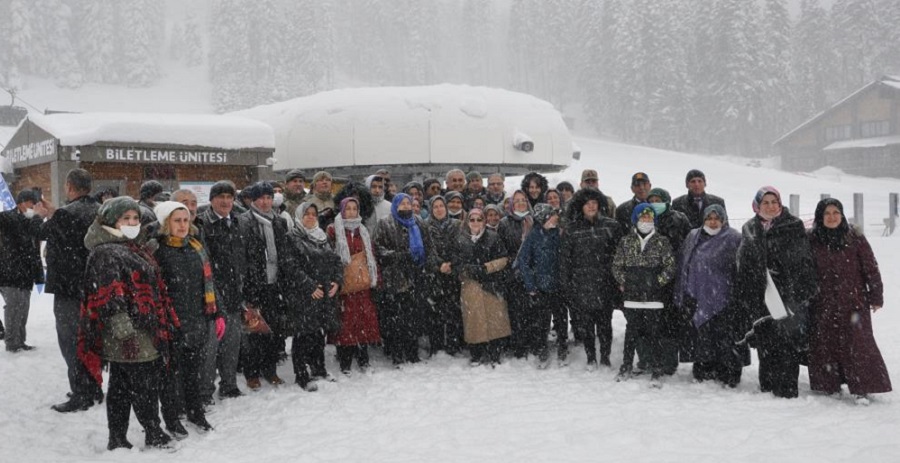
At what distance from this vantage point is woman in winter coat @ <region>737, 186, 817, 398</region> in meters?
5.31

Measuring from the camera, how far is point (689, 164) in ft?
130

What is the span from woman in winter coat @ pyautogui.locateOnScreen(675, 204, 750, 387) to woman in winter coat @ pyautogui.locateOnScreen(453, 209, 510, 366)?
179 centimetres

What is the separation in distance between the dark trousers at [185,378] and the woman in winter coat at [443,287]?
2.62m

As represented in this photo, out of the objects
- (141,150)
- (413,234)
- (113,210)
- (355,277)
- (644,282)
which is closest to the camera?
(113,210)

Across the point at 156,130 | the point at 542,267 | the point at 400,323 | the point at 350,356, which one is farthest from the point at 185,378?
the point at 156,130

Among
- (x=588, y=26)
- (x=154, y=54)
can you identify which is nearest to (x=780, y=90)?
(x=588, y=26)

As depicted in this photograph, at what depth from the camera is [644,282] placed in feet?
19.2

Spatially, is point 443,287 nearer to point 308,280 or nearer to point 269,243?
point 308,280

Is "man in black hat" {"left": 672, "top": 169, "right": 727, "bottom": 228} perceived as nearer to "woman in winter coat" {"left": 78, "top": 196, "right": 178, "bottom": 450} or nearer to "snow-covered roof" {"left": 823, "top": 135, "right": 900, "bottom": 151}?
"woman in winter coat" {"left": 78, "top": 196, "right": 178, "bottom": 450}

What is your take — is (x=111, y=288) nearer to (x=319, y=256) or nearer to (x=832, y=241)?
(x=319, y=256)

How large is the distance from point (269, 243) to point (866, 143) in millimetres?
49971

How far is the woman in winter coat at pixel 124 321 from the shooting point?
3.94 metres

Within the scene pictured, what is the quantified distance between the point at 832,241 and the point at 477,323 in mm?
3246

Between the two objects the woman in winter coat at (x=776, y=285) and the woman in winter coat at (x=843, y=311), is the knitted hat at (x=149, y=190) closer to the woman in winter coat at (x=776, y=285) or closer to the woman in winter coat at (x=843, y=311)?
the woman in winter coat at (x=776, y=285)
